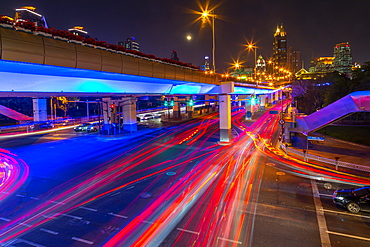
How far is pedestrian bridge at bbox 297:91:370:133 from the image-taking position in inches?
733

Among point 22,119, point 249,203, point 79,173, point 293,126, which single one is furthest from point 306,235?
point 22,119

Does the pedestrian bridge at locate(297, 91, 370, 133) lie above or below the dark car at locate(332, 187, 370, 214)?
above

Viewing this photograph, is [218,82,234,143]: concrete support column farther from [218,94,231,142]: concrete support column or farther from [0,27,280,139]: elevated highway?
[0,27,280,139]: elevated highway

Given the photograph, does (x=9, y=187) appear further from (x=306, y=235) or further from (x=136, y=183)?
(x=306, y=235)

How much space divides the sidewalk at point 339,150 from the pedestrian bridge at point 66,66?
49.4ft

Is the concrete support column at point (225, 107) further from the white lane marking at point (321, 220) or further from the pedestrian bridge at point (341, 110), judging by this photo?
the white lane marking at point (321, 220)

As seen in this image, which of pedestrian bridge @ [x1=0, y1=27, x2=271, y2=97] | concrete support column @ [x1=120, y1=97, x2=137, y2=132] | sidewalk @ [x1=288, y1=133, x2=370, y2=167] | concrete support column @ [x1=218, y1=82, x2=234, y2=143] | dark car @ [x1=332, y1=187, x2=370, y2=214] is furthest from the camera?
concrete support column @ [x1=120, y1=97, x2=137, y2=132]

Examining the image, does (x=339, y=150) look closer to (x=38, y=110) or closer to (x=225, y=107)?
(x=225, y=107)

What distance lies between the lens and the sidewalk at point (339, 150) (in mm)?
19625

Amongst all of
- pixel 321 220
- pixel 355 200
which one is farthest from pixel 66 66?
pixel 355 200

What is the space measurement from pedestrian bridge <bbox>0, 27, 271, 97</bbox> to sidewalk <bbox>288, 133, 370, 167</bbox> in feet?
49.4

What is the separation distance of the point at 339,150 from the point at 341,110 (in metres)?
5.13

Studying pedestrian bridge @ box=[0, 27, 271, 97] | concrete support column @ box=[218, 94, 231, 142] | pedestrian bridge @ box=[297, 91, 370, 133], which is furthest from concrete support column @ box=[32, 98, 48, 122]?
pedestrian bridge @ box=[297, 91, 370, 133]

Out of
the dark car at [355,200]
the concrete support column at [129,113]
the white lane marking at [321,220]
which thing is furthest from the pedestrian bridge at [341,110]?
the concrete support column at [129,113]
